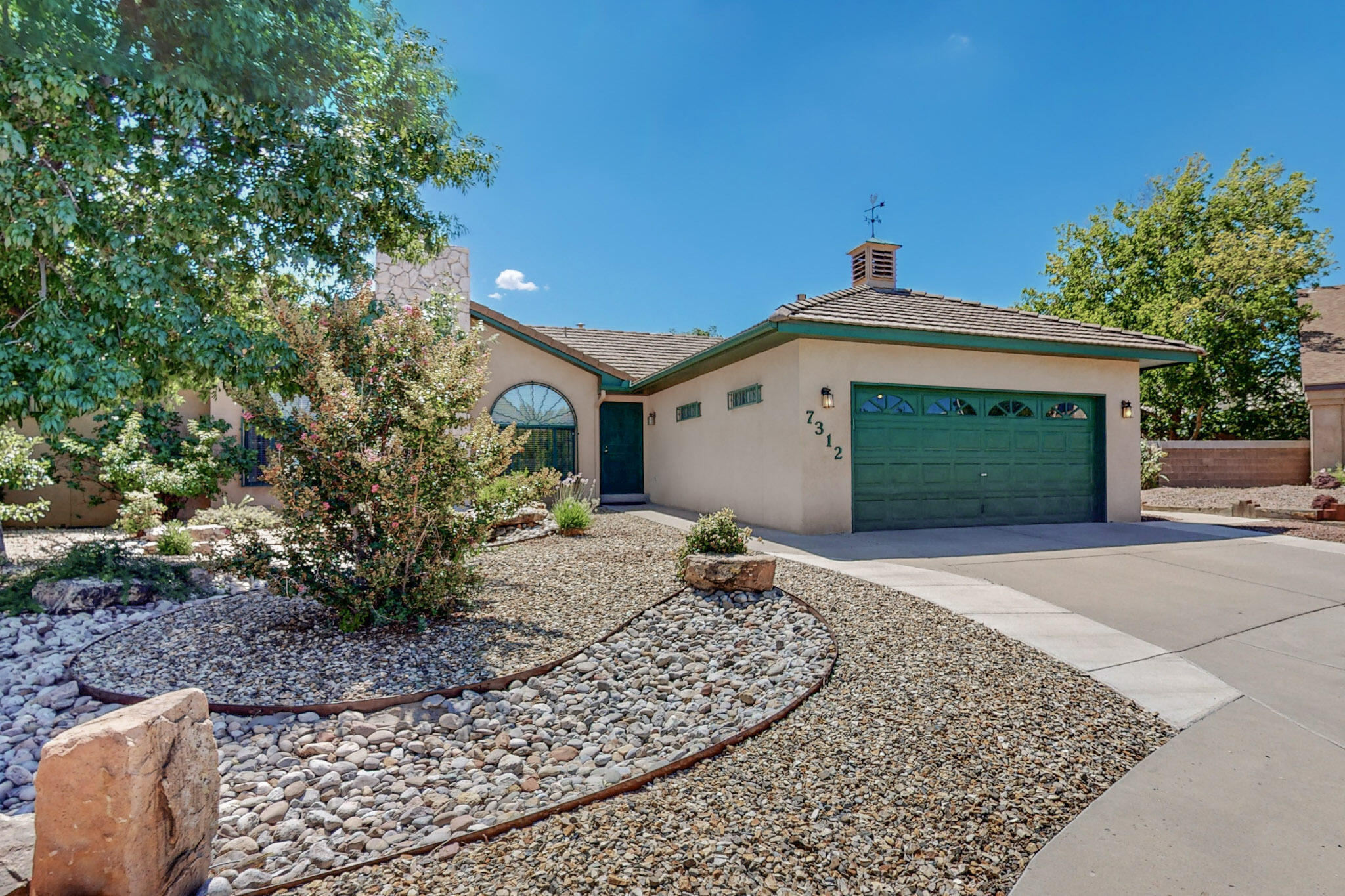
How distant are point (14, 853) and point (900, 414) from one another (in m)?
8.87

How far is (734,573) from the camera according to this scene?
4.72m

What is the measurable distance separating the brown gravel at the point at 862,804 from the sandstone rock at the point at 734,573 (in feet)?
4.42

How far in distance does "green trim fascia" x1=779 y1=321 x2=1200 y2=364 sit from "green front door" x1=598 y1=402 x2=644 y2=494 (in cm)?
646

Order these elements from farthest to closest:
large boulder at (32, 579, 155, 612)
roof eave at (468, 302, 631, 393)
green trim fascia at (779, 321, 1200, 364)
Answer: roof eave at (468, 302, 631, 393) → green trim fascia at (779, 321, 1200, 364) → large boulder at (32, 579, 155, 612)

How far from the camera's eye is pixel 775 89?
384 inches

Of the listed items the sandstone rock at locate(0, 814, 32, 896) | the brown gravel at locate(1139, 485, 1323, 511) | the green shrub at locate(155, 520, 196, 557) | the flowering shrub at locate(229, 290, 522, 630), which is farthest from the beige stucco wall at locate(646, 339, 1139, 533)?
the sandstone rock at locate(0, 814, 32, 896)

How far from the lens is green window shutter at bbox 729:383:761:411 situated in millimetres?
9445

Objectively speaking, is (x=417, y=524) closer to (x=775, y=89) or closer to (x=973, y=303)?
(x=775, y=89)

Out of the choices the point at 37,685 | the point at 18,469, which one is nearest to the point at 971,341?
the point at 37,685

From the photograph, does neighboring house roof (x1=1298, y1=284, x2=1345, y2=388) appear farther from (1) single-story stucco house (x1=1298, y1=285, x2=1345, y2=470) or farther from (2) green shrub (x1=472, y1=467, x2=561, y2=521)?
(2) green shrub (x1=472, y1=467, x2=561, y2=521)

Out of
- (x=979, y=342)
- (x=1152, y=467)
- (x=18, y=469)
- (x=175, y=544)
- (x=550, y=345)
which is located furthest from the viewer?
(x=1152, y=467)

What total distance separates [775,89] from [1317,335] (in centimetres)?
1622

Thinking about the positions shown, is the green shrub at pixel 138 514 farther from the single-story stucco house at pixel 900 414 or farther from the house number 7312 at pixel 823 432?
the house number 7312 at pixel 823 432

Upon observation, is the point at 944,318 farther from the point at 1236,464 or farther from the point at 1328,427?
the point at 1328,427
